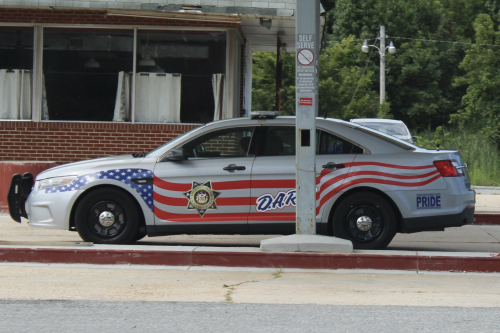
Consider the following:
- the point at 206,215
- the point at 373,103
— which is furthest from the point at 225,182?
the point at 373,103

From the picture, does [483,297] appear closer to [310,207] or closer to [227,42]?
[310,207]

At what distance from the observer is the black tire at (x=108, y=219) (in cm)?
870

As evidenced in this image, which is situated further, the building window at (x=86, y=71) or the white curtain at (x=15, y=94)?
the white curtain at (x=15, y=94)

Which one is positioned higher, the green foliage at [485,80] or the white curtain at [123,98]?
the green foliage at [485,80]

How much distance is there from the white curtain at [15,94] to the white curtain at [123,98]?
1850 mm

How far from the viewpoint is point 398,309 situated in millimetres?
6094

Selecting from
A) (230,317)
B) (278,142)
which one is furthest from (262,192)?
(230,317)

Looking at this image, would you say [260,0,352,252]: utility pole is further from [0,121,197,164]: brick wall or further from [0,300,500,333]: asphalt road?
[0,121,197,164]: brick wall

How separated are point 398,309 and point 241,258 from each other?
2303mm

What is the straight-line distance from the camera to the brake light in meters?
8.55

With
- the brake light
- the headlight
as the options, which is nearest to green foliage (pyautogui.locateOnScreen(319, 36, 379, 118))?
the brake light

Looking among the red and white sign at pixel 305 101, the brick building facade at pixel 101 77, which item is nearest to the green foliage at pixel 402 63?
the brick building facade at pixel 101 77

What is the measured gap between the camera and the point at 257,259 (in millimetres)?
7934

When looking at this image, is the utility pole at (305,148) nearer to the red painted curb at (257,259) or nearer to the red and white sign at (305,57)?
the red and white sign at (305,57)
